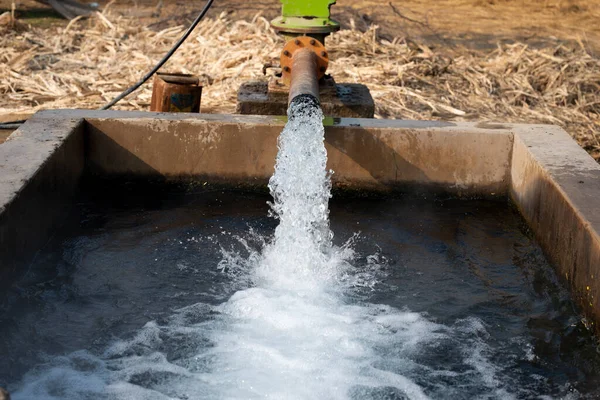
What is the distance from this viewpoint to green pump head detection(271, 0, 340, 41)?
21.2ft

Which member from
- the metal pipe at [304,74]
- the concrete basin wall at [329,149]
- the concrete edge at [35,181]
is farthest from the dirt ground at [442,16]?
the concrete edge at [35,181]

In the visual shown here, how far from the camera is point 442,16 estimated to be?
42.6ft

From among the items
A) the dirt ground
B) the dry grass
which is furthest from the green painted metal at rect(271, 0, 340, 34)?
the dirt ground

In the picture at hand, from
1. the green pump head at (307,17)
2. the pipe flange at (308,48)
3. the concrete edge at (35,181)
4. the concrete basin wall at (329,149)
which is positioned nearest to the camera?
the concrete edge at (35,181)

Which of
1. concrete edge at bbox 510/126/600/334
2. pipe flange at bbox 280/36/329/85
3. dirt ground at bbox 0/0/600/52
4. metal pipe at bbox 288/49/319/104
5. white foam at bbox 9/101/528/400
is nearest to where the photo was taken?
white foam at bbox 9/101/528/400

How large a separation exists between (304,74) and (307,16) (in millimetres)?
925

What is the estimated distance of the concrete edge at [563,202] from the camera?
4359 millimetres

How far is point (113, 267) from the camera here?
16.6 ft

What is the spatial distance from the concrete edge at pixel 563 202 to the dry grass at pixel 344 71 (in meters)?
1.98

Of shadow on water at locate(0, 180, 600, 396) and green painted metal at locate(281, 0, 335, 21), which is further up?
green painted metal at locate(281, 0, 335, 21)

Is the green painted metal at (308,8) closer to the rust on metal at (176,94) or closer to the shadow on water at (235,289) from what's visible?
the rust on metal at (176,94)

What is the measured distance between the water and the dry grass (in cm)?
273

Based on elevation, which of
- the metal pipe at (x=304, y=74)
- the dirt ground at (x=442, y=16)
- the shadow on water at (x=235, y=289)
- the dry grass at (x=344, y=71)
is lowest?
the shadow on water at (x=235, y=289)

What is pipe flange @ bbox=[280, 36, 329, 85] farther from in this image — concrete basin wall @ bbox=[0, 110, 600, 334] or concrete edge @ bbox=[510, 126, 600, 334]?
concrete edge @ bbox=[510, 126, 600, 334]
